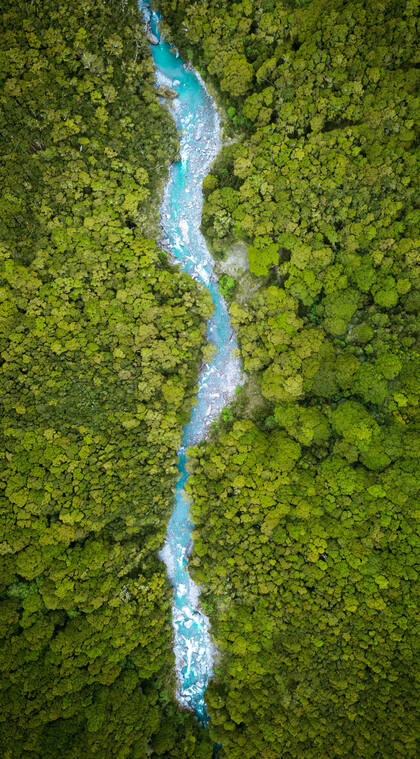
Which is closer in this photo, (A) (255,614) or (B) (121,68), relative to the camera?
(A) (255,614)

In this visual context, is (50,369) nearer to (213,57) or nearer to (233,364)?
(233,364)

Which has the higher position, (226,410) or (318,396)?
(226,410)

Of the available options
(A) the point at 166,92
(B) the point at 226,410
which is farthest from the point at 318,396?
(A) the point at 166,92

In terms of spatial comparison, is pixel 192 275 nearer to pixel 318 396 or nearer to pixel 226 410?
pixel 226 410

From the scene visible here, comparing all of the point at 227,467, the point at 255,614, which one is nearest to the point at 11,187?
the point at 227,467

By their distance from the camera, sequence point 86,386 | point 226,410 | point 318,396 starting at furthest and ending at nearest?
point 226,410
point 318,396
point 86,386

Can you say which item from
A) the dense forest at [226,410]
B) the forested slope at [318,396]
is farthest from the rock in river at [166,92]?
the forested slope at [318,396]

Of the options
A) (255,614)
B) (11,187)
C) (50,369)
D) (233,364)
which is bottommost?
(255,614)
